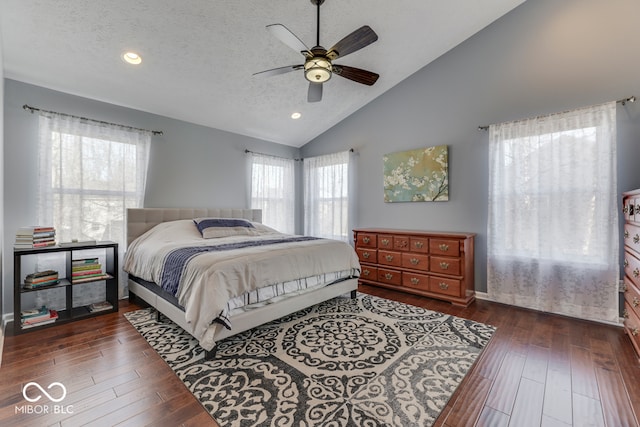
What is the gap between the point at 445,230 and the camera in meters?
3.80

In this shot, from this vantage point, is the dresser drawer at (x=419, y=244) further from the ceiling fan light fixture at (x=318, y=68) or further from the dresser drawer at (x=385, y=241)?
the ceiling fan light fixture at (x=318, y=68)

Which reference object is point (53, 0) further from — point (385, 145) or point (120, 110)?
point (385, 145)

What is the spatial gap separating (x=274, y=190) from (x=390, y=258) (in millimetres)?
2604

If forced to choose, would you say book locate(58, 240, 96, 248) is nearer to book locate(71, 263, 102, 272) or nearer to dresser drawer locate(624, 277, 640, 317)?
book locate(71, 263, 102, 272)

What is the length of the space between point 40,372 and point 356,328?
243 cm

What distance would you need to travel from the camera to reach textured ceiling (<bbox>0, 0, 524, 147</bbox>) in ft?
7.90

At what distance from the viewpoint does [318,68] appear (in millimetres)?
2377

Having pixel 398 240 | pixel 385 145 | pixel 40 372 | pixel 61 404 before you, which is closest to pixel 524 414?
pixel 398 240

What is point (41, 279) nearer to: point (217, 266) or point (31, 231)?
point (31, 231)

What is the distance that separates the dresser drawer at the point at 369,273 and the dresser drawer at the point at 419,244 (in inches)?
26.2

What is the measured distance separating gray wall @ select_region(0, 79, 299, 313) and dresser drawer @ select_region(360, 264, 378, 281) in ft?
7.83

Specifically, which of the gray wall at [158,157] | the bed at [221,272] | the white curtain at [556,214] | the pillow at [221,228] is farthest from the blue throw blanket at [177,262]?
the white curtain at [556,214]

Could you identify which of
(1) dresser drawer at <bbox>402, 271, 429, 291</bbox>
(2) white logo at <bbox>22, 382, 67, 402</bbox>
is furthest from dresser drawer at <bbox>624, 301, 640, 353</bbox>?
(2) white logo at <bbox>22, 382, 67, 402</bbox>

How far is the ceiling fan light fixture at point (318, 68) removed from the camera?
7.72 ft
